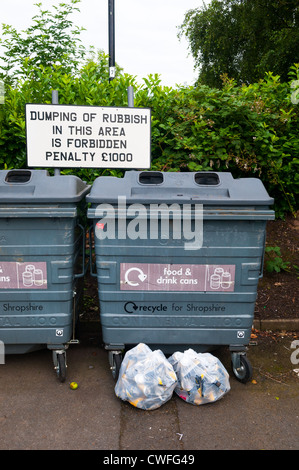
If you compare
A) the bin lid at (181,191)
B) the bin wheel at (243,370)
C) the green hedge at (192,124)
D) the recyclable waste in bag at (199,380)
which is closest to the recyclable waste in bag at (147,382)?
the recyclable waste in bag at (199,380)

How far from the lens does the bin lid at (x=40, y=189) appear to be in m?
2.91

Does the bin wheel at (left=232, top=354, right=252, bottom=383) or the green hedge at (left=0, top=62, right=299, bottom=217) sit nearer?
the bin wheel at (left=232, top=354, right=252, bottom=383)

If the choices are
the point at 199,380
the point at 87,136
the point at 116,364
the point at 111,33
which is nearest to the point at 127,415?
the point at 116,364

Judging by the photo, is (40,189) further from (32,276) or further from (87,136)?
(87,136)

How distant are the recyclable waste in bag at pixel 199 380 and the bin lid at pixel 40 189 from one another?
1.40 meters

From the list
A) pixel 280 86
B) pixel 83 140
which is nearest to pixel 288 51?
pixel 280 86

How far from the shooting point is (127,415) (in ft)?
9.37

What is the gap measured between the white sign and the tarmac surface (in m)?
1.75

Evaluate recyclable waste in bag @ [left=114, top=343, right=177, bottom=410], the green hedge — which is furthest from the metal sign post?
recyclable waste in bag @ [left=114, top=343, right=177, bottom=410]

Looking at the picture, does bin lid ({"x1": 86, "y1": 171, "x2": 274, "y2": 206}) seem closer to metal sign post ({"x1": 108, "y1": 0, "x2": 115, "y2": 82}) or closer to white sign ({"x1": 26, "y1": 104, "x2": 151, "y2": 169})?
white sign ({"x1": 26, "y1": 104, "x2": 151, "y2": 169})

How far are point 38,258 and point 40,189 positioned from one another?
488 mm

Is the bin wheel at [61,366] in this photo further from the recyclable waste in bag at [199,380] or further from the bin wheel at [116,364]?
the recyclable waste in bag at [199,380]

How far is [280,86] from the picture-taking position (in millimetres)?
5449

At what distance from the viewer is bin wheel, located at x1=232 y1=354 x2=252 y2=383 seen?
125 inches
